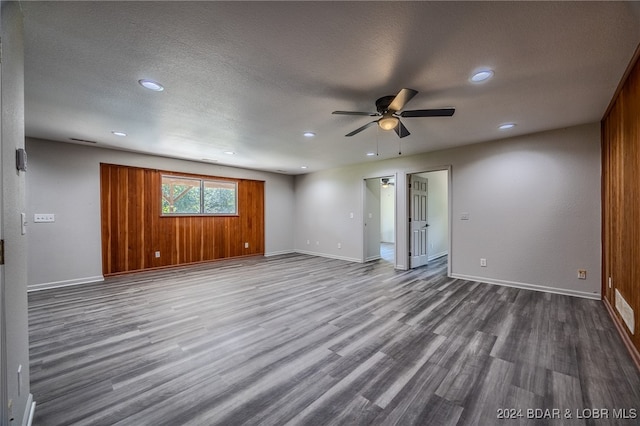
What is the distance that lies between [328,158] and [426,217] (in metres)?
2.71

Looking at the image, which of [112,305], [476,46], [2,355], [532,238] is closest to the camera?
[2,355]

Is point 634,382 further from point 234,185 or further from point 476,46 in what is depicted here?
point 234,185

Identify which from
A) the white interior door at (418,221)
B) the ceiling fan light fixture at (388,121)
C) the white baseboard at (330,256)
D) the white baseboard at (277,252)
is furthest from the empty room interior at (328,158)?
the white baseboard at (277,252)

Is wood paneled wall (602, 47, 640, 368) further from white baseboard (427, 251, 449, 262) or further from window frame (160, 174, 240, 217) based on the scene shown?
window frame (160, 174, 240, 217)

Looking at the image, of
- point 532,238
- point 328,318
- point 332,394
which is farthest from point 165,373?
point 532,238

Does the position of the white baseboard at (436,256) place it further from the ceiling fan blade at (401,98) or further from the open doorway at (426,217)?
the ceiling fan blade at (401,98)

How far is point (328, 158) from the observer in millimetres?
5590

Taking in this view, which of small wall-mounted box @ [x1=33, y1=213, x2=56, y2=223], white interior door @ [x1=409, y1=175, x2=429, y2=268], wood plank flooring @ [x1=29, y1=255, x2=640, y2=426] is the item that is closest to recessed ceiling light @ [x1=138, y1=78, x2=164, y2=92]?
wood plank flooring @ [x1=29, y1=255, x2=640, y2=426]

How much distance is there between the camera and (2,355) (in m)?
1.09

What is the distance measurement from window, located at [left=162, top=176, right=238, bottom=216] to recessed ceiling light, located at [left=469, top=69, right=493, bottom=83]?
5.79m

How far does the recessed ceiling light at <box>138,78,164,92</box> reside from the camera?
7.64ft

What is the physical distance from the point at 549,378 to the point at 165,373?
2858 millimetres

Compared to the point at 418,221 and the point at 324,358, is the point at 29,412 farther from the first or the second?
the point at 418,221

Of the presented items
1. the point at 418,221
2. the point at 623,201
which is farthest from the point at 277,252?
the point at 623,201
